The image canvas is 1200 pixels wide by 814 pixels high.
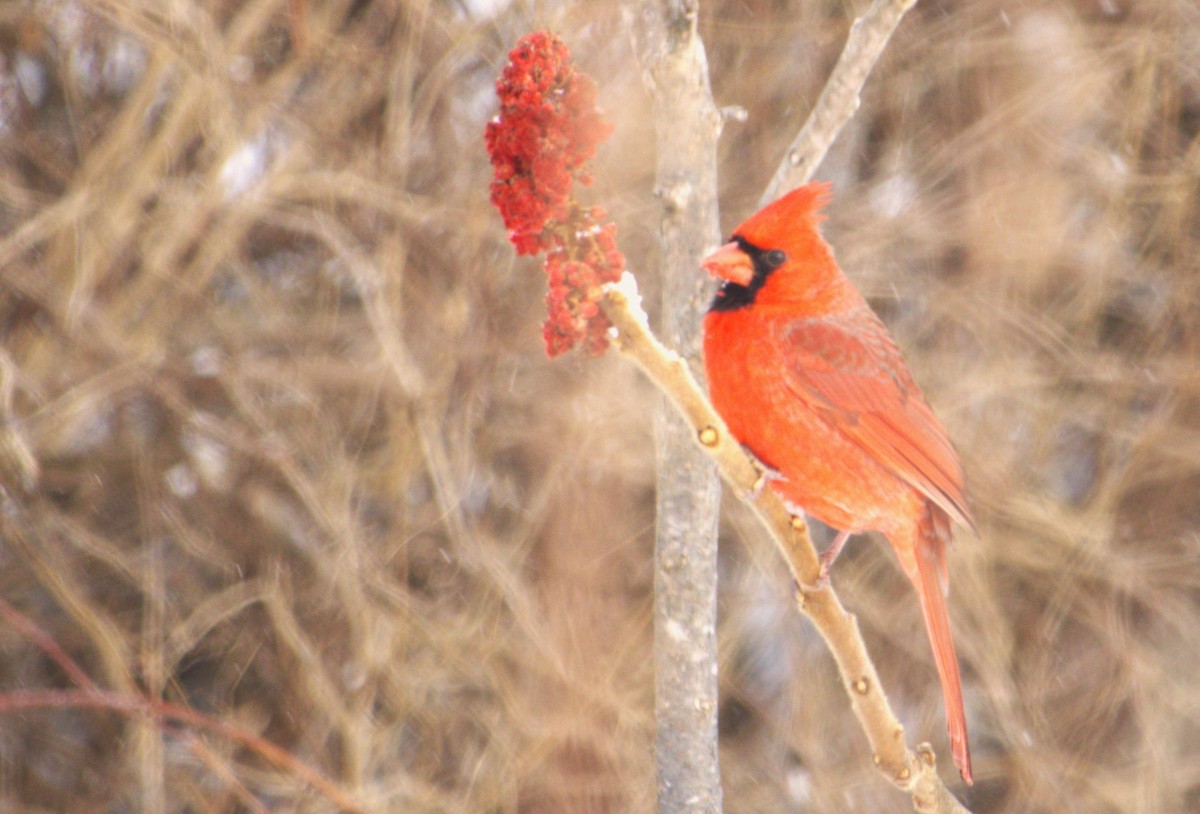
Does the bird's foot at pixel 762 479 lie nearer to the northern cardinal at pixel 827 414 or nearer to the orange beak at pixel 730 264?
the northern cardinal at pixel 827 414

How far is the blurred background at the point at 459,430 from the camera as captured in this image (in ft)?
6.86

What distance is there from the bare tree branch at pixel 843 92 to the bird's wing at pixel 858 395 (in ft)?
0.53

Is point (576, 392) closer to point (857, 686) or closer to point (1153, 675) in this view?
Answer: point (1153, 675)

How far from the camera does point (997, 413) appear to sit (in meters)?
2.43

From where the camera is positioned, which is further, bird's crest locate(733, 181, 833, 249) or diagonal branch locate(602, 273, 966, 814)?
bird's crest locate(733, 181, 833, 249)

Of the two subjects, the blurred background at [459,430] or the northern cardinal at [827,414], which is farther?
the blurred background at [459,430]

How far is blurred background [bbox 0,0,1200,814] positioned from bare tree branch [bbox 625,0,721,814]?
712mm

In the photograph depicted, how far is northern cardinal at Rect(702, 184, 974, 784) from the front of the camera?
114 cm

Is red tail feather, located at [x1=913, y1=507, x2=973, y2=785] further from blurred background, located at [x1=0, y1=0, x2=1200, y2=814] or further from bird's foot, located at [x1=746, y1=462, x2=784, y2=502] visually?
blurred background, located at [x1=0, y1=0, x2=1200, y2=814]

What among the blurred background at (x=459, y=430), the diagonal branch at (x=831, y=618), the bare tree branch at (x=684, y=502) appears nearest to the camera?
the diagonal branch at (x=831, y=618)

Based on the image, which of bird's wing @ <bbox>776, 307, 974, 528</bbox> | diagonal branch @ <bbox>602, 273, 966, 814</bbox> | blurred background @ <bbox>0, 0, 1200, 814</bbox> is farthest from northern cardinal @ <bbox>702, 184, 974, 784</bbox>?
blurred background @ <bbox>0, 0, 1200, 814</bbox>

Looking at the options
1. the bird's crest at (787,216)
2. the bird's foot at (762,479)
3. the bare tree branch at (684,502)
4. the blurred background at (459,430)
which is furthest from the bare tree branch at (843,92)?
the blurred background at (459,430)

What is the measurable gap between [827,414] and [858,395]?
0.11 ft

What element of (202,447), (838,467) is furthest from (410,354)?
(838,467)
